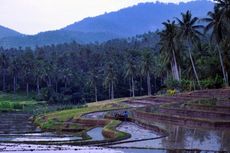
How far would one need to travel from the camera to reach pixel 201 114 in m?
40.9

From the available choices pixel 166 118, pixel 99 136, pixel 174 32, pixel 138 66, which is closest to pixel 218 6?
pixel 174 32

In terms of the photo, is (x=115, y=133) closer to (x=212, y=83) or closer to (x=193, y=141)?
(x=193, y=141)

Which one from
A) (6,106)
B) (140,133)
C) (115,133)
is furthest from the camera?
(6,106)

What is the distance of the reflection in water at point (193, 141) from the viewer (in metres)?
27.0

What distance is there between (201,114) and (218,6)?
94.9 feet

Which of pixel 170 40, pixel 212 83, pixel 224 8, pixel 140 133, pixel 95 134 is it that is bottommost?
pixel 95 134

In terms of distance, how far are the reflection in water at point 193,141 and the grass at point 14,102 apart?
71.7 m

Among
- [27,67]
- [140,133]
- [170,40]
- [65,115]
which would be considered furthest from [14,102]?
[140,133]

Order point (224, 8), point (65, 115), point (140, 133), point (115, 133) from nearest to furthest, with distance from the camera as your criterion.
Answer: point (115, 133), point (140, 133), point (224, 8), point (65, 115)

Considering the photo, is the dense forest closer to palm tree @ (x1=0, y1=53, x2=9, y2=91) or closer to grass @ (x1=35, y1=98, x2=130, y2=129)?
palm tree @ (x1=0, y1=53, x2=9, y2=91)

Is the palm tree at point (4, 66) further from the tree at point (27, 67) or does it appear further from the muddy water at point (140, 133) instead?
the muddy water at point (140, 133)

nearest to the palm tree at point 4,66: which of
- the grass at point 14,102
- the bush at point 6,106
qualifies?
the grass at point 14,102

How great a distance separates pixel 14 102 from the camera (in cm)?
11650

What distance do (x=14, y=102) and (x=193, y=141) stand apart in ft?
306
